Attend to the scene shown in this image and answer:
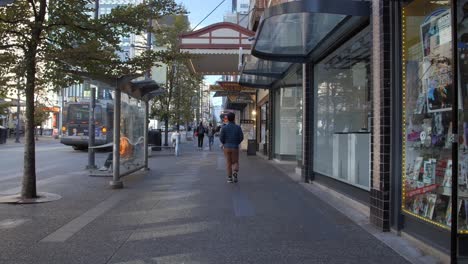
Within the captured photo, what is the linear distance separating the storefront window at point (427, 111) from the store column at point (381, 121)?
25 centimetres

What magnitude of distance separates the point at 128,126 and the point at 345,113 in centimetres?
595

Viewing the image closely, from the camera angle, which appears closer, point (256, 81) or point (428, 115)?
point (428, 115)

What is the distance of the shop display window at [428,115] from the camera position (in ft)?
17.6

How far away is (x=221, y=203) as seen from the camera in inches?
346

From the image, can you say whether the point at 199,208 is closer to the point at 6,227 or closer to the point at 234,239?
the point at 234,239

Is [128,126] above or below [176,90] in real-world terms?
below

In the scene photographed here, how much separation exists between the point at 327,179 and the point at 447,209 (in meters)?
5.42

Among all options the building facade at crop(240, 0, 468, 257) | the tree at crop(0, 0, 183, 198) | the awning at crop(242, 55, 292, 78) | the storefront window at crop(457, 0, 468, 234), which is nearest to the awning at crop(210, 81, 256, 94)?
the awning at crop(242, 55, 292, 78)

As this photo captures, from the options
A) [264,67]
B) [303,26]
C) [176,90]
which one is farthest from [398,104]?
[176,90]

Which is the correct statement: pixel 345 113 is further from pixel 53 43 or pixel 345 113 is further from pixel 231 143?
pixel 53 43

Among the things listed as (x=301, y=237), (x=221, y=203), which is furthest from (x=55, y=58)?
(x=301, y=237)

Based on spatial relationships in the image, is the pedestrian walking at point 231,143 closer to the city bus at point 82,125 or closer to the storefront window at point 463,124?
the storefront window at point 463,124

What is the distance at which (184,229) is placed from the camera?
662cm

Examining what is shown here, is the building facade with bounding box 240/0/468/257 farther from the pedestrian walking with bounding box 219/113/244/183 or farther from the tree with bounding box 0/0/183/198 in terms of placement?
the tree with bounding box 0/0/183/198
